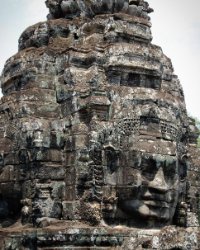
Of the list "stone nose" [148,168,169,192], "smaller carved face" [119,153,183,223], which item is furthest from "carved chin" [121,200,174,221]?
"stone nose" [148,168,169,192]

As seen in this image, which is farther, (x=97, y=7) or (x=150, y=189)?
(x=97, y=7)

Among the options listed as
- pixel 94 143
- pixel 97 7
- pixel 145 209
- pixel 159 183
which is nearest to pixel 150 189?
pixel 159 183

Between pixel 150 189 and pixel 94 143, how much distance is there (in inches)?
59.2

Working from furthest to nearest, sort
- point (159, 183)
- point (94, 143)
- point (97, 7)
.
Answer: point (97, 7), point (159, 183), point (94, 143)

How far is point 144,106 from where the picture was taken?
13.4 meters

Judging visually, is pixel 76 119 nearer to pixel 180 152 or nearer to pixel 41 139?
pixel 41 139

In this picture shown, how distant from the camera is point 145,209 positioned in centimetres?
1294

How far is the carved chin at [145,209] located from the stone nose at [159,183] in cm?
32

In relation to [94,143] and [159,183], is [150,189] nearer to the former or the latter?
[159,183]

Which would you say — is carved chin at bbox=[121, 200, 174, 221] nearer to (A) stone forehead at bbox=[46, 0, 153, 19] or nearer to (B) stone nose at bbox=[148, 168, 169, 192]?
(B) stone nose at bbox=[148, 168, 169, 192]

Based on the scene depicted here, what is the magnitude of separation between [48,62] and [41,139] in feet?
6.69

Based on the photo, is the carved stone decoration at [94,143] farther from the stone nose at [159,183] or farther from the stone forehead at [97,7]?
the stone forehead at [97,7]

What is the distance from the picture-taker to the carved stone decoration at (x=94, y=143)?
1265cm

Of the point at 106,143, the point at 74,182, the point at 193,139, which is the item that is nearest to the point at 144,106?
the point at 106,143
